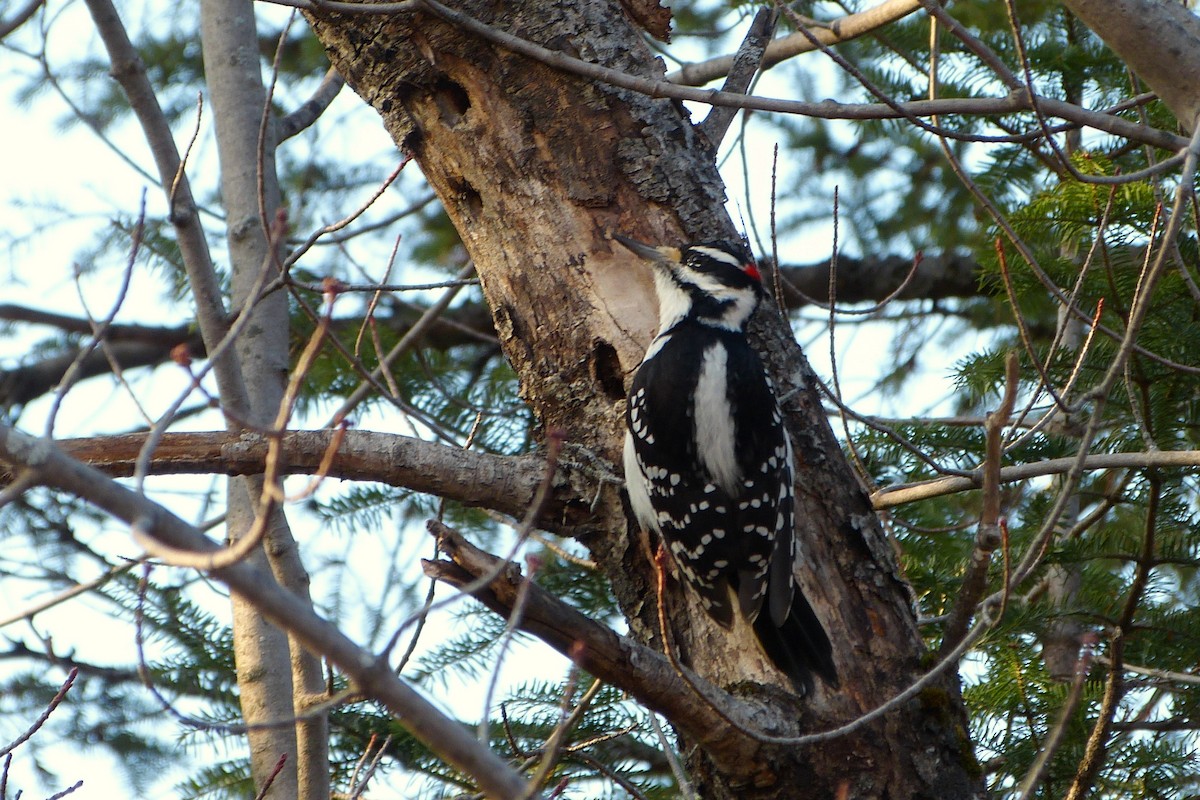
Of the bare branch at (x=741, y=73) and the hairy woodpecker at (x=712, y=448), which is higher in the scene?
the bare branch at (x=741, y=73)

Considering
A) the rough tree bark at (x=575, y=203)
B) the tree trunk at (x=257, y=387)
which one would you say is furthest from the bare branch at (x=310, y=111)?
the rough tree bark at (x=575, y=203)

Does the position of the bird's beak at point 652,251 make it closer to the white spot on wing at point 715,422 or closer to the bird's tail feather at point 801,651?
the white spot on wing at point 715,422

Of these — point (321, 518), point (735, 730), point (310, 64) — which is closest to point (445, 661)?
point (321, 518)

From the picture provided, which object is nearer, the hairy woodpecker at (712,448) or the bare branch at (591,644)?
the bare branch at (591,644)

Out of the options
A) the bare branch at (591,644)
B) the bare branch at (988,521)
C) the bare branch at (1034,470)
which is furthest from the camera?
the bare branch at (1034,470)

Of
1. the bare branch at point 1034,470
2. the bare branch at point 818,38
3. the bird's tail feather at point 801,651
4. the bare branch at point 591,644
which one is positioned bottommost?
the bare branch at point 591,644

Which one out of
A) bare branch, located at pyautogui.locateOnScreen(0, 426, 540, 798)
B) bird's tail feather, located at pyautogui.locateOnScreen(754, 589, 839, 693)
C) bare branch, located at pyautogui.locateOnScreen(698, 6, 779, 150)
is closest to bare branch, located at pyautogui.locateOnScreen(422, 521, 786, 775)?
bird's tail feather, located at pyautogui.locateOnScreen(754, 589, 839, 693)

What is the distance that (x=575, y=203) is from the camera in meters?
3.07

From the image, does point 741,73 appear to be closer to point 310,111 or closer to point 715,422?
point 715,422

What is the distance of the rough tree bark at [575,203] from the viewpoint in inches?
116

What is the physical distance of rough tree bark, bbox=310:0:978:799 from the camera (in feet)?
9.68

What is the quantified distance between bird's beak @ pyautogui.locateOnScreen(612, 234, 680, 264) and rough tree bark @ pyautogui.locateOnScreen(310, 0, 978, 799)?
0.13ft

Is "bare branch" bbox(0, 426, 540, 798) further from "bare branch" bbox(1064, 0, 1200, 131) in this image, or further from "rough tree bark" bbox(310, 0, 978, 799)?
"bare branch" bbox(1064, 0, 1200, 131)

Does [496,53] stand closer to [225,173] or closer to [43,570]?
[225,173]
